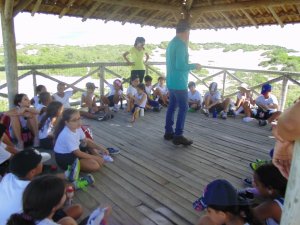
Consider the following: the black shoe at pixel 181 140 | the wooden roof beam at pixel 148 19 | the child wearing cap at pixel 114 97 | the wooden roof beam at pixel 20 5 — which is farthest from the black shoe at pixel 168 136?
the wooden roof beam at pixel 148 19

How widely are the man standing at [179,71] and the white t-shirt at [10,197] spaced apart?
260 cm

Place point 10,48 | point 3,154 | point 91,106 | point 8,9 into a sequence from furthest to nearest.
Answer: point 91,106, point 10,48, point 8,9, point 3,154

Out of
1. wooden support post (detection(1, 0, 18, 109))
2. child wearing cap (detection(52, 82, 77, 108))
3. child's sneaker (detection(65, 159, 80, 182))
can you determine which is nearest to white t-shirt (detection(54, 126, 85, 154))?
child's sneaker (detection(65, 159, 80, 182))

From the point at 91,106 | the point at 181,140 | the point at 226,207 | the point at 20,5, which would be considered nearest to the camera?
the point at 226,207

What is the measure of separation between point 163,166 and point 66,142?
121cm

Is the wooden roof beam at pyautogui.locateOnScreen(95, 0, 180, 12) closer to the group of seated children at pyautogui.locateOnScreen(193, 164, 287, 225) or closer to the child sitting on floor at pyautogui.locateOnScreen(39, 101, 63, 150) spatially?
the child sitting on floor at pyautogui.locateOnScreen(39, 101, 63, 150)

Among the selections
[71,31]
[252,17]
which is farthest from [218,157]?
[71,31]

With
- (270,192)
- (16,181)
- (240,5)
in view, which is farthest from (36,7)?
(270,192)

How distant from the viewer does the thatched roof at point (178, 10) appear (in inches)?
221

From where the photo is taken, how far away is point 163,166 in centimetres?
361

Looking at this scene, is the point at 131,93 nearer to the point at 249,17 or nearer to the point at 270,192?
the point at 249,17

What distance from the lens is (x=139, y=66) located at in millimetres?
6961

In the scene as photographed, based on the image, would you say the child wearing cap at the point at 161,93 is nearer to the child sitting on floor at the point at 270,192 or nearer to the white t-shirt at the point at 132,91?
the white t-shirt at the point at 132,91

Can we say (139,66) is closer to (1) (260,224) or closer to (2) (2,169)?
(2) (2,169)
